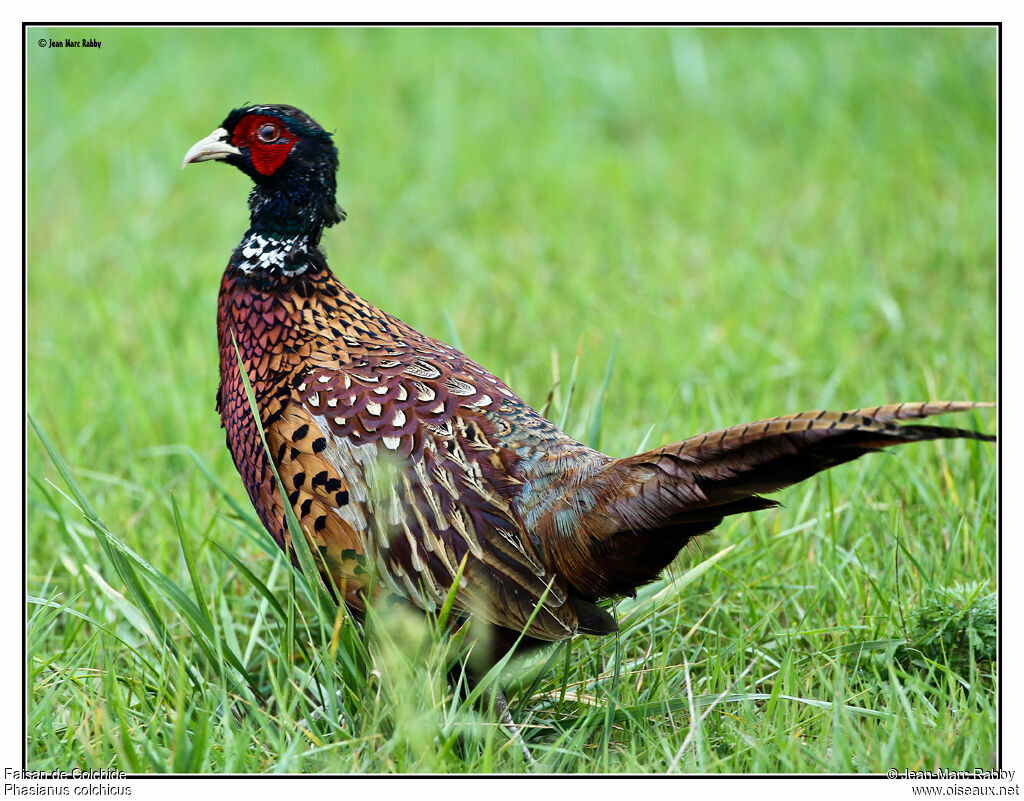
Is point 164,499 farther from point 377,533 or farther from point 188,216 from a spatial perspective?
point 188,216

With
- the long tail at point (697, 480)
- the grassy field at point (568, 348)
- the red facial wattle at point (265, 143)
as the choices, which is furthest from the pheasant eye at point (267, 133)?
the long tail at point (697, 480)

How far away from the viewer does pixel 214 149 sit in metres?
3.08

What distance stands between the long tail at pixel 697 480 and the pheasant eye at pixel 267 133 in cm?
142

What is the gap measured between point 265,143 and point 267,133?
30mm

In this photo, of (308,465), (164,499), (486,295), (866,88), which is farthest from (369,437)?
(866,88)

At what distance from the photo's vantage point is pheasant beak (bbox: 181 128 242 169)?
10.1 ft

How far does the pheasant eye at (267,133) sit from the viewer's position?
302cm

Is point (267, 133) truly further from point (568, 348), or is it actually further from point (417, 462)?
A: point (568, 348)

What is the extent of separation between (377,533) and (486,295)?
304 cm

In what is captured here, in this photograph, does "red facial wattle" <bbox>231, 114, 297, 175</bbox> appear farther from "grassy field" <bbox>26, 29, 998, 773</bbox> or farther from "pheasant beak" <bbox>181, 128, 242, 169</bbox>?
"grassy field" <bbox>26, 29, 998, 773</bbox>

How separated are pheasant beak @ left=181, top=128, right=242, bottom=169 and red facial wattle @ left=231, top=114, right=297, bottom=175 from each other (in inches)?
1.9

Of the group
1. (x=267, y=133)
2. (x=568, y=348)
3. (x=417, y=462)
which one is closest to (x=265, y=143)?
(x=267, y=133)

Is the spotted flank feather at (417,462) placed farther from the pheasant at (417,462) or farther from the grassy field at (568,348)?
the grassy field at (568,348)

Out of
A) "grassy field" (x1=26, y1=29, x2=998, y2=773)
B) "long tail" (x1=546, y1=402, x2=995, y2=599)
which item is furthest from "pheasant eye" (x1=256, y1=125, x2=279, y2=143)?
"long tail" (x1=546, y1=402, x2=995, y2=599)
